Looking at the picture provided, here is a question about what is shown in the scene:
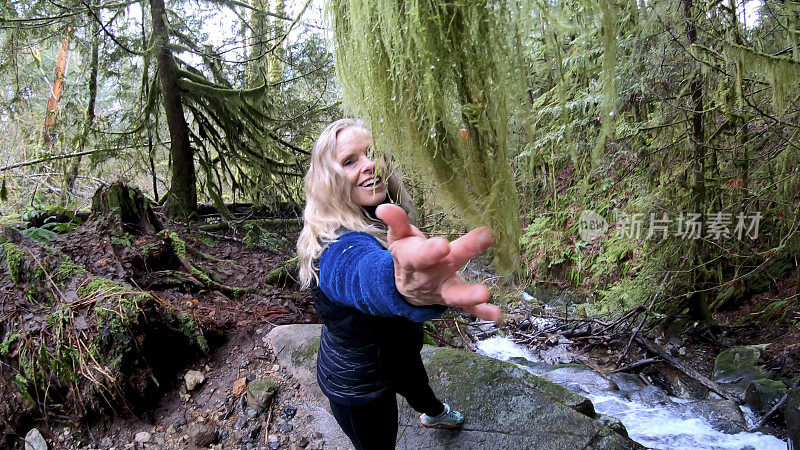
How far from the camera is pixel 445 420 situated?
114 inches

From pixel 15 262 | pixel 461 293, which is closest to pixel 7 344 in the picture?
pixel 15 262

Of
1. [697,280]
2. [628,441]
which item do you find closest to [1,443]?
[628,441]

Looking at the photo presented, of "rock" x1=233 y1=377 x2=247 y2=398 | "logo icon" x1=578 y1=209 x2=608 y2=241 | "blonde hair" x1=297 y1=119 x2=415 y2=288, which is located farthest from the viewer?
"logo icon" x1=578 y1=209 x2=608 y2=241

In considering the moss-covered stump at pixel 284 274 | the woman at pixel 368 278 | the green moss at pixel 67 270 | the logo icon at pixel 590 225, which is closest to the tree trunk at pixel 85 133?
the green moss at pixel 67 270

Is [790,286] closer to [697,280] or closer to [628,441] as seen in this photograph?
[697,280]

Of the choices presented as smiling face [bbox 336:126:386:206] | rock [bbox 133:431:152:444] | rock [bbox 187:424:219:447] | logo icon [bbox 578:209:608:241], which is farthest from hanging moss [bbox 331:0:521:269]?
logo icon [bbox 578:209:608:241]

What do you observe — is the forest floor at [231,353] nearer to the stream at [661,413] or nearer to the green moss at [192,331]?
the green moss at [192,331]

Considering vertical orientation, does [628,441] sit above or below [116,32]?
below

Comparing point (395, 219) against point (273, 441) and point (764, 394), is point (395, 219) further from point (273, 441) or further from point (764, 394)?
point (764, 394)

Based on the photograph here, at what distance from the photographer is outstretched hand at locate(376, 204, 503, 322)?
3.53 ft

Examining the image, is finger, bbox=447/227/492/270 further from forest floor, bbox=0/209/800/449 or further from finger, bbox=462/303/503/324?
forest floor, bbox=0/209/800/449

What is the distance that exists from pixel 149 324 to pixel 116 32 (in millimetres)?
5461

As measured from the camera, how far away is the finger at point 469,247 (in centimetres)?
110

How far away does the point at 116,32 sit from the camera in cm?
638
